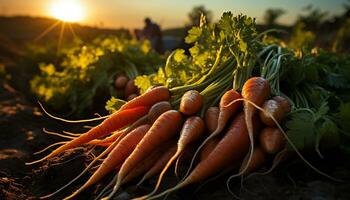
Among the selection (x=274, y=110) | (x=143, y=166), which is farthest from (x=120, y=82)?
(x=274, y=110)

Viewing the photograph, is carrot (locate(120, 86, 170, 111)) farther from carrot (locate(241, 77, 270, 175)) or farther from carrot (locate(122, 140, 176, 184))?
carrot (locate(241, 77, 270, 175))

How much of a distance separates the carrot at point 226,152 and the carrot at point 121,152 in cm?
55

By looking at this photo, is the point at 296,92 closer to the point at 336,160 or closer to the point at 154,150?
the point at 336,160

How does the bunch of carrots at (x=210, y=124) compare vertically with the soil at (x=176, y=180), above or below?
above

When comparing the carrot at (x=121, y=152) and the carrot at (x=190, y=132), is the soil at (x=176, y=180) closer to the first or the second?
the carrot at (x=121, y=152)

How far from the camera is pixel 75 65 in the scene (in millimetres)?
5820

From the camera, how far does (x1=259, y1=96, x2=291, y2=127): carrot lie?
9.29ft

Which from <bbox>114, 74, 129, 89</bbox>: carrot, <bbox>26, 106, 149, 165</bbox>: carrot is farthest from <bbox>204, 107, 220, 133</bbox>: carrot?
<bbox>114, 74, 129, 89</bbox>: carrot

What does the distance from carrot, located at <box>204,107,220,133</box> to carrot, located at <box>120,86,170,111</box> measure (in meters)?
0.44

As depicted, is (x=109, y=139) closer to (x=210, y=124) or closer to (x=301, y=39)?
(x=210, y=124)

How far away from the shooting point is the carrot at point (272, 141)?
109 inches

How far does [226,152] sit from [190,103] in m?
0.49

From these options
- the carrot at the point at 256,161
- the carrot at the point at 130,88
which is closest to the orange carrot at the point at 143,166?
the carrot at the point at 256,161

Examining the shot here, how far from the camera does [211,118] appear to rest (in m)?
3.05
